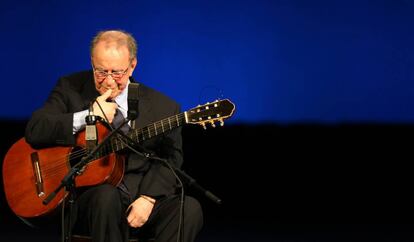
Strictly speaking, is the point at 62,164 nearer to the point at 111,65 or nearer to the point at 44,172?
the point at 44,172

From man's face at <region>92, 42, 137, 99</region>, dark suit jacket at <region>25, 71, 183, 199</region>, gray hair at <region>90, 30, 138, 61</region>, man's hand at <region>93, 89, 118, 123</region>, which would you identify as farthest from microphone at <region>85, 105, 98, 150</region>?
gray hair at <region>90, 30, 138, 61</region>

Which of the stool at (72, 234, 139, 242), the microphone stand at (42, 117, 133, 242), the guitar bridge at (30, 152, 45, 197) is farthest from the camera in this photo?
the guitar bridge at (30, 152, 45, 197)

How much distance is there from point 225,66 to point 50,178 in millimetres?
1853

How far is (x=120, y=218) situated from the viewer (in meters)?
3.11

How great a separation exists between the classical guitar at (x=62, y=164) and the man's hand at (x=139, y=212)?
0.14 meters

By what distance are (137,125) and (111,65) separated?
0.32 meters

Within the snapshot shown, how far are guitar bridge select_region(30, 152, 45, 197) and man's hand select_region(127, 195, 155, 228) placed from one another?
Result: 0.44m

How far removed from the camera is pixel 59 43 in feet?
16.2

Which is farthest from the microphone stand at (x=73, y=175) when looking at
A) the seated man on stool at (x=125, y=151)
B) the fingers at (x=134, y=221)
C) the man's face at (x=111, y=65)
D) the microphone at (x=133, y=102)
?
the man's face at (x=111, y=65)

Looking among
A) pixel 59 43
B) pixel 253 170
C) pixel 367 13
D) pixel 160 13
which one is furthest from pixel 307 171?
pixel 59 43

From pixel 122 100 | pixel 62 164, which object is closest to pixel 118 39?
pixel 122 100

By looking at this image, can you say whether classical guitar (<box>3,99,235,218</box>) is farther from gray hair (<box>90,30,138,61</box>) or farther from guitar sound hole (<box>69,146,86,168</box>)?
gray hair (<box>90,30,138,61</box>)

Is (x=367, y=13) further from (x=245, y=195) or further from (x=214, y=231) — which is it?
(x=214, y=231)

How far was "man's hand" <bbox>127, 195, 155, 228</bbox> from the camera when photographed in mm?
3178
